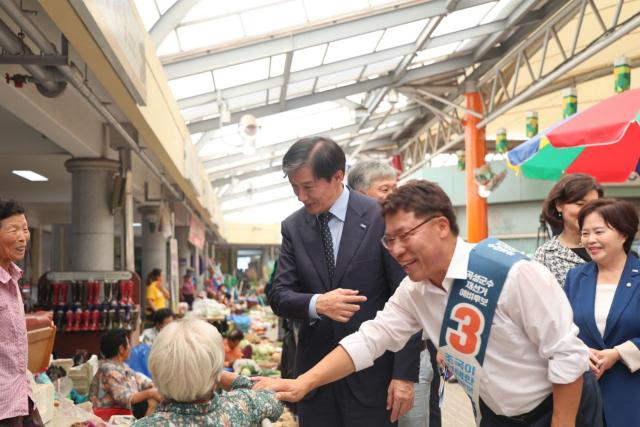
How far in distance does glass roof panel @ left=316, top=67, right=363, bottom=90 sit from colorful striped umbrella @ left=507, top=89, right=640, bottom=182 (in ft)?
21.7

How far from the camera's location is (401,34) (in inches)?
428

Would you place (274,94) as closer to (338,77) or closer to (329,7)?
(338,77)

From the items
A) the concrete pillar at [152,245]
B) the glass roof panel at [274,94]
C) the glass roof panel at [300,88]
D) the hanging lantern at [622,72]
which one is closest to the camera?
the hanging lantern at [622,72]

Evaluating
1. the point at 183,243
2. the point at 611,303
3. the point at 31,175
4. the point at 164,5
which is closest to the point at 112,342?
the point at 611,303

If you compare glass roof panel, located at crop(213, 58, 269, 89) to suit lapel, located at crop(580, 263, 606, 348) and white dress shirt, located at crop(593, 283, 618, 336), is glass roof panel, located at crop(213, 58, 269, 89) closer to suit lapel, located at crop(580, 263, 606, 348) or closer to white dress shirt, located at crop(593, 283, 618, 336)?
suit lapel, located at crop(580, 263, 606, 348)

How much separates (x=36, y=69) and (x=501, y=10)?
8759 millimetres

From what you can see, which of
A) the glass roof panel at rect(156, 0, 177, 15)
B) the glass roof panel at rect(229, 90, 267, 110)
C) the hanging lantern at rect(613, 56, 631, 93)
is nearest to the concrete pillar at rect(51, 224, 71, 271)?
the glass roof panel at rect(229, 90, 267, 110)

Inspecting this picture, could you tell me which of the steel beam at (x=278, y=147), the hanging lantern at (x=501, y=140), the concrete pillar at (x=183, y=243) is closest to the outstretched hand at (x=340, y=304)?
the hanging lantern at (x=501, y=140)

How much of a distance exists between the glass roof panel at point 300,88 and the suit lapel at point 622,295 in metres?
9.78

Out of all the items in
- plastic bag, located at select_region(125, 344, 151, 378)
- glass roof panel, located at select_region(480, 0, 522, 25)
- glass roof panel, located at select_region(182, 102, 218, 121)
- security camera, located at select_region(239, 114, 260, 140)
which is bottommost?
plastic bag, located at select_region(125, 344, 151, 378)

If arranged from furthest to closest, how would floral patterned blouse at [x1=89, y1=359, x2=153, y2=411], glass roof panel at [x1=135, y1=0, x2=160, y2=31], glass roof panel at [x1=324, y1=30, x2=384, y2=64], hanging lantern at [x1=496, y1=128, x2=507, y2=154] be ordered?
1. hanging lantern at [x1=496, y1=128, x2=507, y2=154]
2. glass roof panel at [x1=324, y1=30, x2=384, y2=64]
3. glass roof panel at [x1=135, y1=0, x2=160, y2=31]
4. floral patterned blouse at [x1=89, y1=359, x2=153, y2=411]

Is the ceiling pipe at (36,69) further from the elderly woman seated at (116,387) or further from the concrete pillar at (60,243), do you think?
the concrete pillar at (60,243)

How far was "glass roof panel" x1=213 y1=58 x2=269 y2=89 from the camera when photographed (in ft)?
33.2

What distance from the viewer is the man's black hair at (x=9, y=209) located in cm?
332
